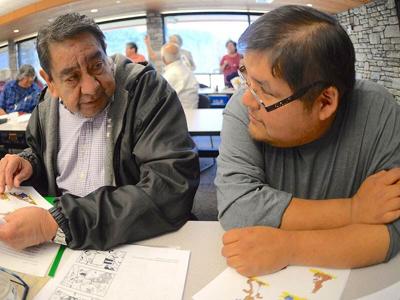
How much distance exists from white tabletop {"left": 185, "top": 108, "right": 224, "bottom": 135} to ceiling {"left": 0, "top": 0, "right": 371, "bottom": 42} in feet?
9.18

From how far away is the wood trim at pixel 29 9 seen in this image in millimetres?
5605

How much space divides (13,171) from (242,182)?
0.80 m

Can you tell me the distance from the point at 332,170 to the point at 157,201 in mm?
487

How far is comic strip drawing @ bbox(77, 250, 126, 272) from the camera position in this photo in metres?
0.73

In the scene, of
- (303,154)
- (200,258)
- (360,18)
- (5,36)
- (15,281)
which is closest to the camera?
(15,281)

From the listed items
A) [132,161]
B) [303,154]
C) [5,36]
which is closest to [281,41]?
[303,154]

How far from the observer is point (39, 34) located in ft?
3.08

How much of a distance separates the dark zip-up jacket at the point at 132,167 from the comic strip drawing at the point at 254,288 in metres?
0.28

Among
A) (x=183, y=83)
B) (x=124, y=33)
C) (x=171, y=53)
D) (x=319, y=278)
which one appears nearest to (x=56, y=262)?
(x=319, y=278)

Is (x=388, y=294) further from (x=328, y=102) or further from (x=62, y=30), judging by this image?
(x=62, y=30)

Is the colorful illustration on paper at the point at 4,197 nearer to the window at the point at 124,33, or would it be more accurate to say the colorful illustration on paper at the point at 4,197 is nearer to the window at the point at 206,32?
the window at the point at 206,32

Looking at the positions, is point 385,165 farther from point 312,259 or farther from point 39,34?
point 39,34

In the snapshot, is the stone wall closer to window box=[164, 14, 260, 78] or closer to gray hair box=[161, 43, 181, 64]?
gray hair box=[161, 43, 181, 64]

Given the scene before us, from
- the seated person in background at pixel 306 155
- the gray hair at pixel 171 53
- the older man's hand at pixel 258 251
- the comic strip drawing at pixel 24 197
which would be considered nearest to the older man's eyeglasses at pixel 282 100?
the seated person in background at pixel 306 155
